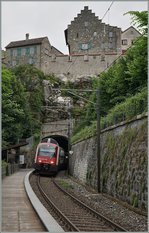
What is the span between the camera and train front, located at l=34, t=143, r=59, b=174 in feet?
114

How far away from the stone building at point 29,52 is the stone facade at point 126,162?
180 ft

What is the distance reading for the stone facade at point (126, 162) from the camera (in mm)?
Answer: 13734

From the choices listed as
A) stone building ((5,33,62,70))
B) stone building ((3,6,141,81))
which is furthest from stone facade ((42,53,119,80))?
stone building ((5,33,62,70))

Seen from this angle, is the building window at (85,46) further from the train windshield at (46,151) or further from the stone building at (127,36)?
the train windshield at (46,151)

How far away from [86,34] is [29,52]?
12.3 m

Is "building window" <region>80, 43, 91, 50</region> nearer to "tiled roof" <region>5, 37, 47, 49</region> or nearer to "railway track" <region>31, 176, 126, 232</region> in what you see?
"tiled roof" <region>5, 37, 47, 49</region>

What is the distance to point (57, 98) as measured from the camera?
64500 mm

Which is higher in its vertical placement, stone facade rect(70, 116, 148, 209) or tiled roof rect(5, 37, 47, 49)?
tiled roof rect(5, 37, 47, 49)

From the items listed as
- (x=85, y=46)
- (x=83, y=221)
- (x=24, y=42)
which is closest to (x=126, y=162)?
(x=83, y=221)

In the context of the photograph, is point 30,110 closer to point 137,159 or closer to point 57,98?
point 57,98

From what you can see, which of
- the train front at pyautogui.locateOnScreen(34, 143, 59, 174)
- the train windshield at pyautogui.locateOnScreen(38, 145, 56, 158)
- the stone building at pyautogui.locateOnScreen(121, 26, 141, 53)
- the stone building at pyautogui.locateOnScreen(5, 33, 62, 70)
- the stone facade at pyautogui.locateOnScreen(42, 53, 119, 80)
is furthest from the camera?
the stone building at pyautogui.locateOnScreen(121, 26, 141, 53)

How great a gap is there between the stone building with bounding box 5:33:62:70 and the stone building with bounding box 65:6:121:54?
5155 millimetres

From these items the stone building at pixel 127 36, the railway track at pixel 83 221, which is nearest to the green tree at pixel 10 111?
→ the railway track at pixel 83 221

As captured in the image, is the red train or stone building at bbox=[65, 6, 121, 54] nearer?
the red train
